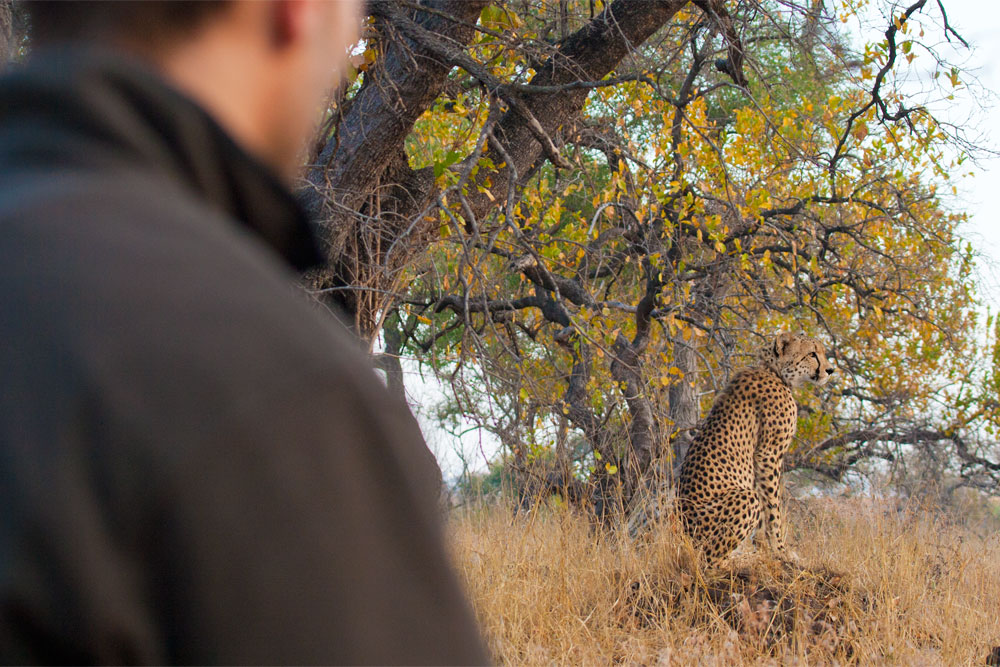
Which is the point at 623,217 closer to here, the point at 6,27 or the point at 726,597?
the point at 726,597

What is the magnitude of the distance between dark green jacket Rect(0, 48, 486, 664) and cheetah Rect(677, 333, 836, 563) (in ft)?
20.1

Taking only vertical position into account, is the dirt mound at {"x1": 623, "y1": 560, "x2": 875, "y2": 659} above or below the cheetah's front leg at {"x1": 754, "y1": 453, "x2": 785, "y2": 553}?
below

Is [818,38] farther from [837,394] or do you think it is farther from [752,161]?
[837,394]

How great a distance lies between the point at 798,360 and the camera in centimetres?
719

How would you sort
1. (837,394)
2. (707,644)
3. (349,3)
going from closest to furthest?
(349,3), (707,644), (837,394)

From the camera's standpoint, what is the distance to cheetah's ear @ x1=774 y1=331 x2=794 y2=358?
7.25 m

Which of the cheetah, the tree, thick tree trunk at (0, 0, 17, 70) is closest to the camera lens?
thick tree trunk at (0, 0, 17, 70)

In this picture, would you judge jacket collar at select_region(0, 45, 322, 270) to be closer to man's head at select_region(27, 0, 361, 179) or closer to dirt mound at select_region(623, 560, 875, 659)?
man's head at select_region(27, 0, 361, 179)

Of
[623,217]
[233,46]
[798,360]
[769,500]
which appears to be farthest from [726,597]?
[233,46]

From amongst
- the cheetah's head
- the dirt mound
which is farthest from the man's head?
the cheetah's head

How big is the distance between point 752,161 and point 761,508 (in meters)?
3.34

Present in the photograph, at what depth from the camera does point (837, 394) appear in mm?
11164

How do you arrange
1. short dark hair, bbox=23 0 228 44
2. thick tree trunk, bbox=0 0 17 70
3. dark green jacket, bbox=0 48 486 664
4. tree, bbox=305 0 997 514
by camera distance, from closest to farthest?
dark green jacket, bbox=0 48 486 664
short dark hair, bbox=23 0 228 44
thick tree trunk, bbox=0 0 17 70
tree, bbox=305 0 997 514

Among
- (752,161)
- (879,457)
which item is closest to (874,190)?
(752,161)
